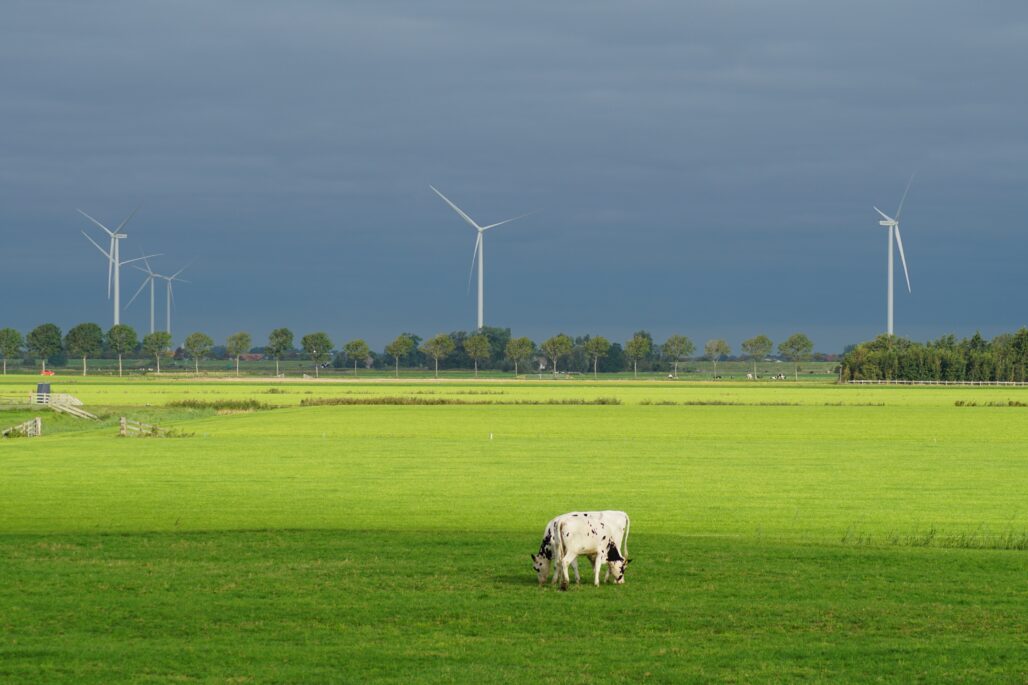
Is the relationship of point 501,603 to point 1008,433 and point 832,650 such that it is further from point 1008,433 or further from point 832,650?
point 1008,433

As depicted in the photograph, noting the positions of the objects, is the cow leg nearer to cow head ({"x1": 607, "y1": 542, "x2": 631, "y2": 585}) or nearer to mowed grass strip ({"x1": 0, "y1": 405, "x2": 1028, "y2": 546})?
cow head ({"x1": 607, "y1": 542, "x2": 631, "y2": 585})

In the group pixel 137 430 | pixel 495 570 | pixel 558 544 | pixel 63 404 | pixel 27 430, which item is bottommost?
pixel 27 430

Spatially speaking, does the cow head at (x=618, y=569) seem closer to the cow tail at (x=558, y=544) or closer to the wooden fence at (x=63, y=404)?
the cow tail at (x=558, y=544)

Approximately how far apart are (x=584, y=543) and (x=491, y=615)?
7.30 ft

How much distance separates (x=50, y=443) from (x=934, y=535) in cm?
4410

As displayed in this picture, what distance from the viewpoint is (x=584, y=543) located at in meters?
17.7

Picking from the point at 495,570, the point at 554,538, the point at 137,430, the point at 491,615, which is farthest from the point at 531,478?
the point at 137,430

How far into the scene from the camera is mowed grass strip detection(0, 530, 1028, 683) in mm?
13250

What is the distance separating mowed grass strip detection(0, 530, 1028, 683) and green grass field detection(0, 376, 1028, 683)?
0.06 meters

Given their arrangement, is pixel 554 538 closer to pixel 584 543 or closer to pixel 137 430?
pixel 584 543

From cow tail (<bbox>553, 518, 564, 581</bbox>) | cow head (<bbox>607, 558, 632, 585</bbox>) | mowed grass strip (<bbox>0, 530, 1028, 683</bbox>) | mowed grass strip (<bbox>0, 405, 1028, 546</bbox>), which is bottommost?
mowed grass strip (<bbox>0, 405, 1028, 546</bbox>)

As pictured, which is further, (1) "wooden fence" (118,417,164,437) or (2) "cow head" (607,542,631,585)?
(1) "wooden fence" (118,417,164,437)

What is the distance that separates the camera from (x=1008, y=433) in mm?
68938

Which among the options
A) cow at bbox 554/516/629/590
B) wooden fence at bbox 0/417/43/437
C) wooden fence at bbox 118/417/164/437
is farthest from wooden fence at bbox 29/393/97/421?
cow at bbox 554/516/629/590
